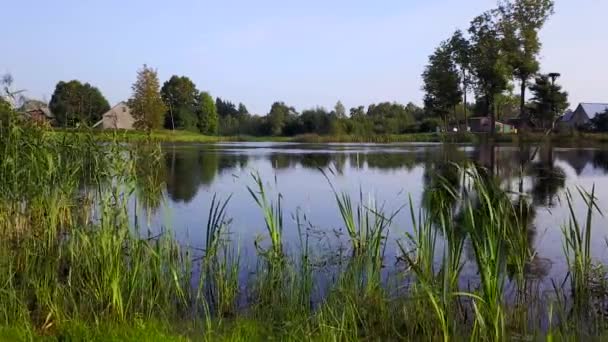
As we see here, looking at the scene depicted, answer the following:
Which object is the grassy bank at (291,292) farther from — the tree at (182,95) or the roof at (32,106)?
the tree at (182,95)

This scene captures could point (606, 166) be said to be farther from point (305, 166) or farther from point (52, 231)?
point (52, 231)

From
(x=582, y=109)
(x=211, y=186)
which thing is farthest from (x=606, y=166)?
(x=582, y=109)

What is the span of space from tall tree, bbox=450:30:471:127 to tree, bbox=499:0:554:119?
183 inches

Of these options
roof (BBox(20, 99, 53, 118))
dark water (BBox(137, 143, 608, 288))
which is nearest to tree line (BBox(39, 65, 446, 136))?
dark water (BBox(137, 143, 608, 288))

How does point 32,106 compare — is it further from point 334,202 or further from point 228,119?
point 228,119

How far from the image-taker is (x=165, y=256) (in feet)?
18.1

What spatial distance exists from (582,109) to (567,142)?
22923 millimetres

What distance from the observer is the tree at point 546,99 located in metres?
52.8

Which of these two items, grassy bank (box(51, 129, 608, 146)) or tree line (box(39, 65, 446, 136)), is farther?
tree line (box(39, 65, 446, 136))

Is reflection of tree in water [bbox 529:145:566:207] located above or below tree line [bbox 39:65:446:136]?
below

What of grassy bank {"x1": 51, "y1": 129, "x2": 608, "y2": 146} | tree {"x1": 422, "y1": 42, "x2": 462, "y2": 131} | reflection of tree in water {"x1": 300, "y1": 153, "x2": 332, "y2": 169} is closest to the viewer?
grassy bank {"x1": 51, "y1": 129, "x2": 608, "y2": 146}

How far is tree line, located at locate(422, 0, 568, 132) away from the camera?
51.1m

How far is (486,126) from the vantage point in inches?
2416

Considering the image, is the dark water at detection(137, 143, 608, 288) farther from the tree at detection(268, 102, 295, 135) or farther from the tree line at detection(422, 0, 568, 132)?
the tree at detection(268, 102, 295, 135)
